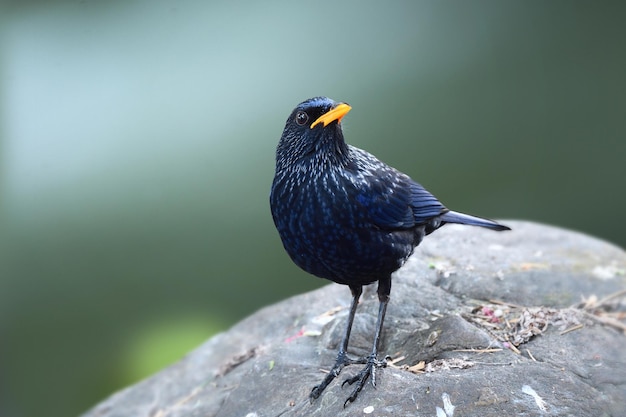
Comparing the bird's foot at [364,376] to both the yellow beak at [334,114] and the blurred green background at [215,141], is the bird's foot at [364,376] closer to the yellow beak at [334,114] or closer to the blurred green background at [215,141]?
the yellow beak at [334,114]

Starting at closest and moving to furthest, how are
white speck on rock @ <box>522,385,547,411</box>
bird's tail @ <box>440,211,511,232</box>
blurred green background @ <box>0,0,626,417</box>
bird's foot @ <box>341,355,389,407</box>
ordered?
white speck on rock @ <box>522,385,547,411</box>
bird's foot @ <box>341,355,389,407</box>
bird's tail @ <box>440,211,511,232</box>
blurred green background @ <box>0,0,626,417</box>

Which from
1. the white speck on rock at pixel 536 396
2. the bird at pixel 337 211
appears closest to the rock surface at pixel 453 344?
the white speck on rock at pixel 536 396

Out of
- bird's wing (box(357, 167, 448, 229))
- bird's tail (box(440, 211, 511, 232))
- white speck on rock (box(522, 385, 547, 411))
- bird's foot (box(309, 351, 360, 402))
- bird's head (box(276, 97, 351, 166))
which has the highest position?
bird's head (box(276, 97, 351, 166))

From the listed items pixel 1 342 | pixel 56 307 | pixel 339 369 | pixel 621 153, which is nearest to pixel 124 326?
pixel 56 307

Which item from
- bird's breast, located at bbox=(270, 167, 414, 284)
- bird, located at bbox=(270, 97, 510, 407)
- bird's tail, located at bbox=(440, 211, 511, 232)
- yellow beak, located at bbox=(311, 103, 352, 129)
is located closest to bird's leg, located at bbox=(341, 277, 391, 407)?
bird, located at bbox=(270, 97, 510, 407)

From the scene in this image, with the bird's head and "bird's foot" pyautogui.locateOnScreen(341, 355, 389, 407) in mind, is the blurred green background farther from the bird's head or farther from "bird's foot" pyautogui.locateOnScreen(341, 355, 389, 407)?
"bird's foot" pyautogui.locateOnScreen(341, 355, 389, 407)

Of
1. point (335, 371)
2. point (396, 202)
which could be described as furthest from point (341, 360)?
point (396, 202)

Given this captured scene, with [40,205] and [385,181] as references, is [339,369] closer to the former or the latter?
[385,181]
